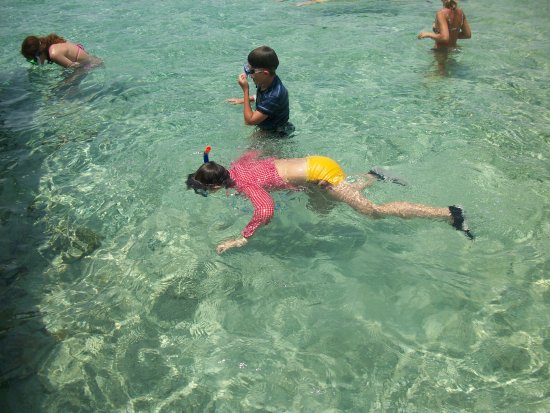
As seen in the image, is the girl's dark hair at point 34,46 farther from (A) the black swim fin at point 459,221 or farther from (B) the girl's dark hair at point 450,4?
(A) the black swim fin at point 459,221

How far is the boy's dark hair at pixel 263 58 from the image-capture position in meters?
4.24

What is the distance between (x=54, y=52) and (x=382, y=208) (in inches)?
249

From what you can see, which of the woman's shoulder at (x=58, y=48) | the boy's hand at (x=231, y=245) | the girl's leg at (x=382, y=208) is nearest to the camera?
the boy's hand at (x=231, y=245)

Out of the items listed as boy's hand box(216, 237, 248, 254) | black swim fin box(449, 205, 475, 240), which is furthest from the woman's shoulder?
black swim fin box(449, 205, 475, 240)

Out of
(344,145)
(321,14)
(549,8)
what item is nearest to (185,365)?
(344,145)

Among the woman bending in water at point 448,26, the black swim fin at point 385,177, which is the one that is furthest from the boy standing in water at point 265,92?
the woman bending in water at point 448,26

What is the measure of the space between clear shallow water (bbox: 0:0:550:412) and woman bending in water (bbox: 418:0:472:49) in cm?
50

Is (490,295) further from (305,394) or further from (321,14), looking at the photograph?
(321,14)

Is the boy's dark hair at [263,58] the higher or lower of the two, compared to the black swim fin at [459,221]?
higher

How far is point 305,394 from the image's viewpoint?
2.79 m

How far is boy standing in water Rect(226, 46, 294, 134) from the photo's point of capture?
4.29m

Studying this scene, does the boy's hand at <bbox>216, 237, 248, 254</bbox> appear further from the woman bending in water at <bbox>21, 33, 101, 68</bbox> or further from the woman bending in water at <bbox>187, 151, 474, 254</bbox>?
the woman bending in water at <bbox>21, 33, 101, 68</bbox>

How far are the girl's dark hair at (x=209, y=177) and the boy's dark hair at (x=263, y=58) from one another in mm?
1206

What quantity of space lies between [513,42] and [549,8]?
3.46 metres
